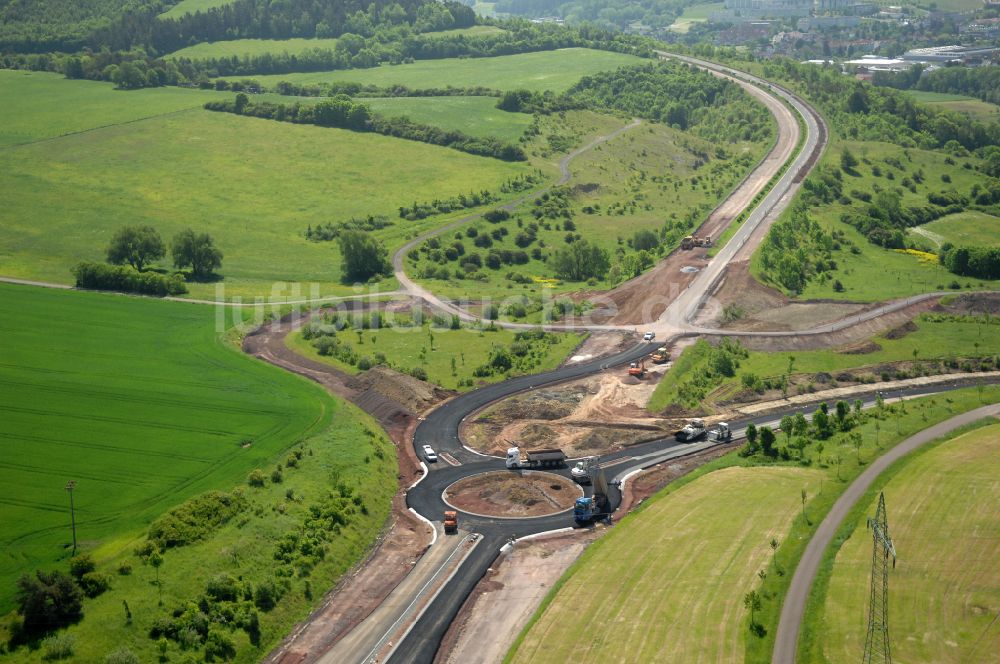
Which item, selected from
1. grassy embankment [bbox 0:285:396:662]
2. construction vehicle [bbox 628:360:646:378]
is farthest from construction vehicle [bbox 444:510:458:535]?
construction vehicle [bbox 628:360:646:378]

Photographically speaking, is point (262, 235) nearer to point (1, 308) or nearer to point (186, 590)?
point (1, 308)

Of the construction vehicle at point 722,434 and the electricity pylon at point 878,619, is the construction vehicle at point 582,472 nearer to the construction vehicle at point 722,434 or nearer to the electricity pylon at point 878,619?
the construction vehicle at point 722,434

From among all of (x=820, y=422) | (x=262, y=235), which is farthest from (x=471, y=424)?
(x=262, y=235)

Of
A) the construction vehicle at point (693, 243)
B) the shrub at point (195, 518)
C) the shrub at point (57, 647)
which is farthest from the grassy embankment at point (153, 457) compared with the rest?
the construction vehicle at point (693, 243)

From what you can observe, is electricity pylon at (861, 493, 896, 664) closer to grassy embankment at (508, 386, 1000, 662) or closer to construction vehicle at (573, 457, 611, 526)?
grassy embankment at (508, 386, 1000, 662)

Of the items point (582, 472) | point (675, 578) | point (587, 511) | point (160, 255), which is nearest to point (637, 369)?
point (582, 472)

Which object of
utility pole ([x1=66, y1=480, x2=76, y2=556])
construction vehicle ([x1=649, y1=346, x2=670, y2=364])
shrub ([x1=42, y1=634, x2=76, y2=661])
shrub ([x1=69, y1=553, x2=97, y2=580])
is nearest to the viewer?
shrub ([x1=42, y1=634, x2=76, y2=661])

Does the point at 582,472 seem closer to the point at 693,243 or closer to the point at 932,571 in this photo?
the point at 932,571
